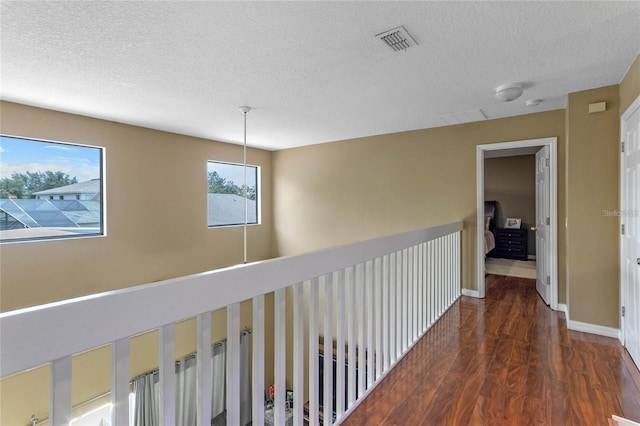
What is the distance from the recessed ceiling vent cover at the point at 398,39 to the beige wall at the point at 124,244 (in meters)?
3.58

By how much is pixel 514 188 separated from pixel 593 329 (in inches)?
186

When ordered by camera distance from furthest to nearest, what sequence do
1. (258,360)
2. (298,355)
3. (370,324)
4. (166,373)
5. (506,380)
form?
(506,380) < (370,324) < (298,355) < (258,360) < (166,373)

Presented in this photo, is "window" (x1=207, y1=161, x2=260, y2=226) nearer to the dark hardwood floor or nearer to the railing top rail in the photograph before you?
the dark hardwood floor

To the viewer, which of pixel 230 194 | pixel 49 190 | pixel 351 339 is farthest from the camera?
pixel 230 194

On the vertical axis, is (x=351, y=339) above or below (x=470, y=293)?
above

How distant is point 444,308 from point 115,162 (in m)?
4.33

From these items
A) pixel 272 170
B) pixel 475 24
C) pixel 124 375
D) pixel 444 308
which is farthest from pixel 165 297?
pixel 272 170

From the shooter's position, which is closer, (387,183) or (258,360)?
(258,360)

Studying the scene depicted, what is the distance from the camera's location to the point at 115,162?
3996mm

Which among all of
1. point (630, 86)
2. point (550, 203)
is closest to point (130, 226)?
point (550, 203)

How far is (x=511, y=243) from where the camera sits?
6742 millimetres

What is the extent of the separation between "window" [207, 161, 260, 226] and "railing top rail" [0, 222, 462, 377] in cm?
393

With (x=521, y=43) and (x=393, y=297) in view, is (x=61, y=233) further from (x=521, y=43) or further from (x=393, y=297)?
(x=521, y=43)

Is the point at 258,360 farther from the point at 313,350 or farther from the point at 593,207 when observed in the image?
the point at 593,207
